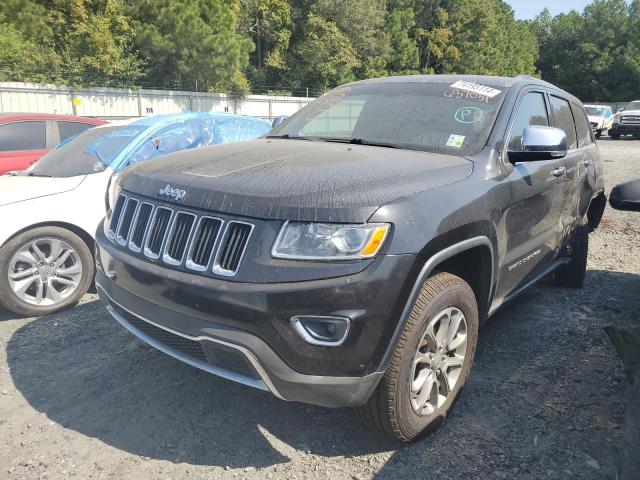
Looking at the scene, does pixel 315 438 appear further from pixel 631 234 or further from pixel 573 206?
pixel 631 234

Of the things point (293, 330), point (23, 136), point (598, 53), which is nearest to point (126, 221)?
point (293, 330)

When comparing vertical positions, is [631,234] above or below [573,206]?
below

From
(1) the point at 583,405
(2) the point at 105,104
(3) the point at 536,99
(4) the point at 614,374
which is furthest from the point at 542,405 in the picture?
(2) the point at 105,104

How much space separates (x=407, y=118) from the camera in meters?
3.42

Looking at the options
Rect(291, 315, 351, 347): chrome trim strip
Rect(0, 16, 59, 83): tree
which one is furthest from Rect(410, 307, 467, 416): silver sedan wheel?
Rect(0, 16, 59, 83): tree

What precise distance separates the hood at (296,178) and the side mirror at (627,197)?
0.80m

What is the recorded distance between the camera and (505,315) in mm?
4375

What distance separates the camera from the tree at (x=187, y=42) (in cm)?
2769

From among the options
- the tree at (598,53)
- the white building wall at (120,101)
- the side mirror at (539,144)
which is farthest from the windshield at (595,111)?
the tree at (598,53)

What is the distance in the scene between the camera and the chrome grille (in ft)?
7.59

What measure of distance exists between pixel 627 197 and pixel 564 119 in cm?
170

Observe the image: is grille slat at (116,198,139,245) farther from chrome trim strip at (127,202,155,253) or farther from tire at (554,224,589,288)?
tire at (554,224,589,288)

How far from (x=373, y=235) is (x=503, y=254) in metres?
1.23

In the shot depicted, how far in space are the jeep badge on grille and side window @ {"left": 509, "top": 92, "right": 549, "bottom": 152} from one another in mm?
1938
